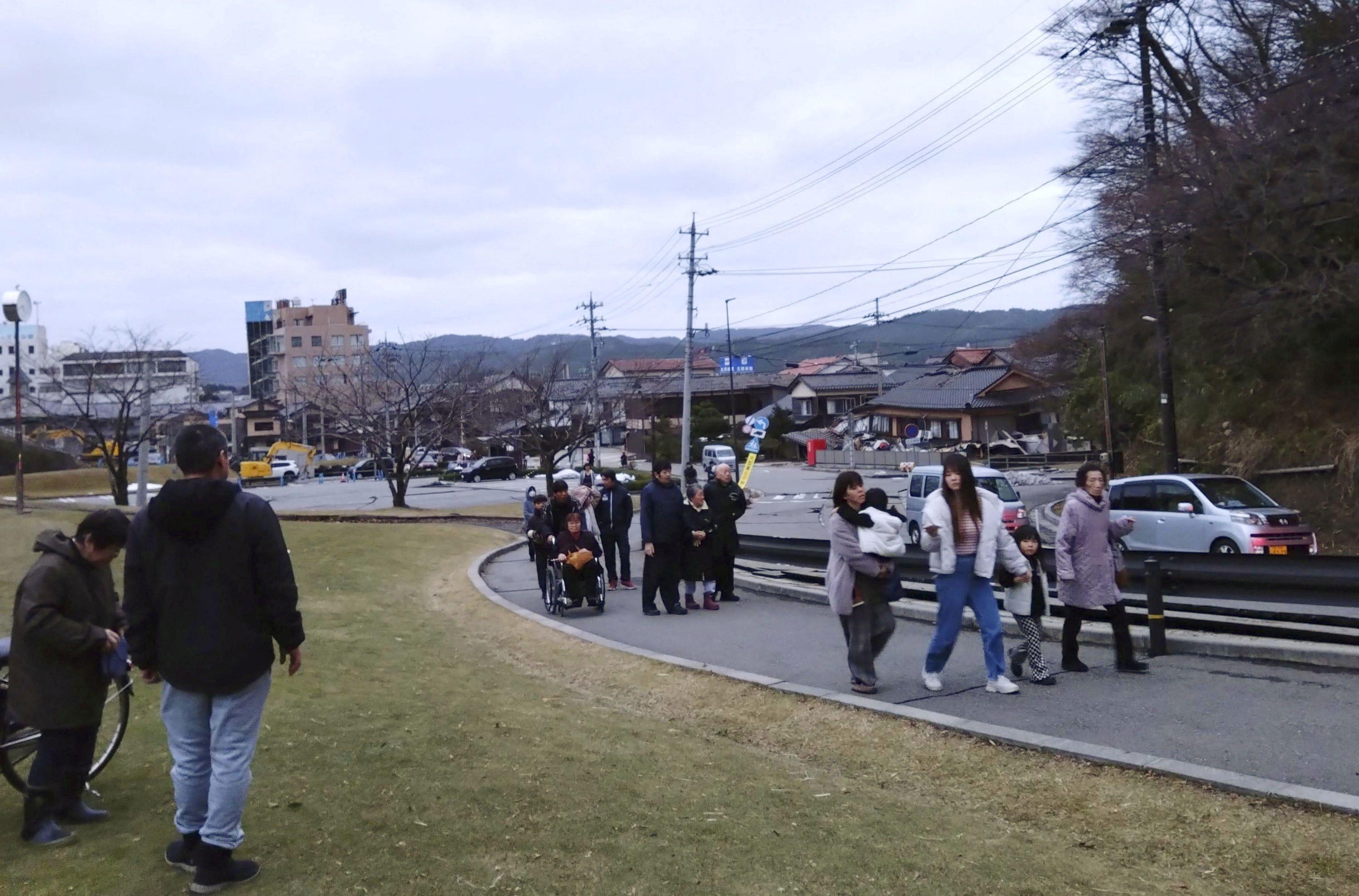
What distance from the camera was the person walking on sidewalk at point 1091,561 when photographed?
7977mm

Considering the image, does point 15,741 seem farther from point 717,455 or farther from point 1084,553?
point 717,455

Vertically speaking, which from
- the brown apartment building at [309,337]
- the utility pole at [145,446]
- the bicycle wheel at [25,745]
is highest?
the brown apartment building at [309,337]

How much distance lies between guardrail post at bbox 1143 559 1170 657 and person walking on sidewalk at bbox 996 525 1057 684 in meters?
1.10

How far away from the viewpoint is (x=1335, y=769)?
561 centimetres

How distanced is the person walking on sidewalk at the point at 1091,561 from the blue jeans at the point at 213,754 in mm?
5809

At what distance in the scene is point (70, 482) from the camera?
47312 millimetres

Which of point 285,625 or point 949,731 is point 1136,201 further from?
point 285,625

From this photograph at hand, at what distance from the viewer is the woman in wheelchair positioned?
12570mm

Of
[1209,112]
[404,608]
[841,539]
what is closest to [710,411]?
[1209,112]

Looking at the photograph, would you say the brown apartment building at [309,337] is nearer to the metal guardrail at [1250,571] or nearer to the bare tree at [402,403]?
the bare tree at [402,403]

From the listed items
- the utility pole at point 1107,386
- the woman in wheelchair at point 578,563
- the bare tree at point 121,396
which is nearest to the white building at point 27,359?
the bare tree at point 121,396

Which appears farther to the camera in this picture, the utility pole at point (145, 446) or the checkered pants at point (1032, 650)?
the utility pole at point (145, 446)

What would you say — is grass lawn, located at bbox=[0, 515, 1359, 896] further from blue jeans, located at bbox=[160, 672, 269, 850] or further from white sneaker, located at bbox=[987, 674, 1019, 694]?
white sneaker, located at bbox=[987, 674, 1019, 694]

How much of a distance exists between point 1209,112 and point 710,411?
1913 inches
